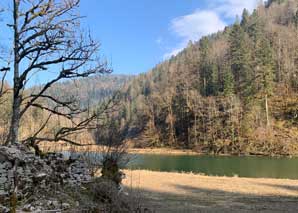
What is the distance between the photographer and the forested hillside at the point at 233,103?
73.8 metres

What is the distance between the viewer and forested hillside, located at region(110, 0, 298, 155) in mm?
73750

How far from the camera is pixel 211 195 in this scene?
1816cm

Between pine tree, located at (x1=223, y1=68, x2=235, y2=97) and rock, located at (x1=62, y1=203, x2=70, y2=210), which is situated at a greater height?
pine tree, located at (x1=223, y1=68, x2=235, y2=97)

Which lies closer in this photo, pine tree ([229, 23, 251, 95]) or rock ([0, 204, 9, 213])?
rock ([0, 204, 9, 213])

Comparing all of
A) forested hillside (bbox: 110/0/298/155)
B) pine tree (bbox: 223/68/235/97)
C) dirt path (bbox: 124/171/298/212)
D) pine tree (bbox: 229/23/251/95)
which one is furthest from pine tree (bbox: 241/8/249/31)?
dirt path (bbox: 124/171/298/212)

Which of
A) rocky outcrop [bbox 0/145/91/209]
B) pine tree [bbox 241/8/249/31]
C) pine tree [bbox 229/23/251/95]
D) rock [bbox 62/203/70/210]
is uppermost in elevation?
pine tree [bbox 241/8/249/31]

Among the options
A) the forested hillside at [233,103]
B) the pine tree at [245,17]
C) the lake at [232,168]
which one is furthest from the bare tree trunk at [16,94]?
the pine tree at [245,17]

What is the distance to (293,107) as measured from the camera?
77.6 m

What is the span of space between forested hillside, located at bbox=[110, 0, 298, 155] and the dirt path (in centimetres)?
4487

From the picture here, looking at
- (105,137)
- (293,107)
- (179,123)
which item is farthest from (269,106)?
(105,137)

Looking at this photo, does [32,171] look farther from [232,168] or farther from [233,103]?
[233,103]

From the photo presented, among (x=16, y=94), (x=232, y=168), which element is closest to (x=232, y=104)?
(x=232, y=168)

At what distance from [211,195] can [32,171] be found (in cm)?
1178

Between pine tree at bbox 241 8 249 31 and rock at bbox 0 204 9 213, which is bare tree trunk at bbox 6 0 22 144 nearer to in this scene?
rock at bbox 0 204 9 213
